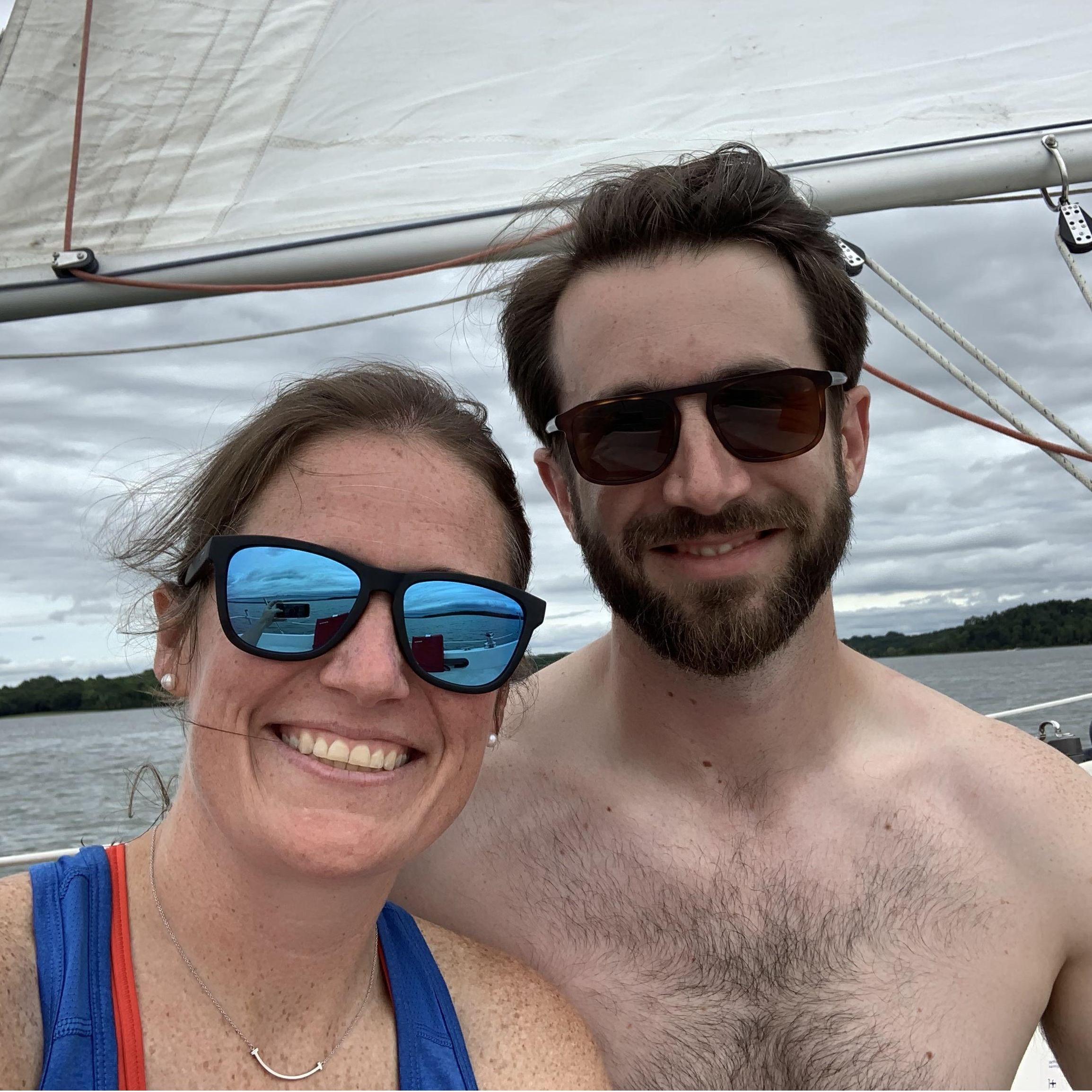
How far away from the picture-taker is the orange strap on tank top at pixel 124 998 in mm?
1377

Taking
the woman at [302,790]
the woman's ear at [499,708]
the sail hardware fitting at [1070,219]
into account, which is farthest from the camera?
the sail hardware fitting at [1070,219]

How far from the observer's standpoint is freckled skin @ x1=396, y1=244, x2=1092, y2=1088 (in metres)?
2.17

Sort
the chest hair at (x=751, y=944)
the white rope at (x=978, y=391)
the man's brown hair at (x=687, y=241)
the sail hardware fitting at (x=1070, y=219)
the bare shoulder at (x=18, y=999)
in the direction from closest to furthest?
the bare shoulder at (x=18, y=999) → the chest hair at (x=751, y=944) → the man's brown hair at (x=687, y=241) → the sail hardware fitting at (x=1070, y=219) → the white rope at (x=978, y=391)

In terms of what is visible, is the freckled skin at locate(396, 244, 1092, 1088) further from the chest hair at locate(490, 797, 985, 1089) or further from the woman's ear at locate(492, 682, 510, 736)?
the woman's ear at locate(492, 682, 510, 736)

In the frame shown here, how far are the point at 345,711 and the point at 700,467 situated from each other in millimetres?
958

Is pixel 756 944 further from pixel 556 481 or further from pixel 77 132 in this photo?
pixel 77 132

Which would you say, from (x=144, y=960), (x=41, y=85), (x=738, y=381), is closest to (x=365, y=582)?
(x=144, y=960)

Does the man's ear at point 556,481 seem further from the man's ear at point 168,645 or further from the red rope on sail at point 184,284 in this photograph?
the man's ear at point 168,645

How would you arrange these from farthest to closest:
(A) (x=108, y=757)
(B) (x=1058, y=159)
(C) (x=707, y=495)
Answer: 1. (A) (x=108, y=757)
2. (B) (x=1058, y=159)
3. (C) (x=707, y=495)

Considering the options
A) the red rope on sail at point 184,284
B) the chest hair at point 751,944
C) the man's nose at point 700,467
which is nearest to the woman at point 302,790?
the chest hair at point 751,944

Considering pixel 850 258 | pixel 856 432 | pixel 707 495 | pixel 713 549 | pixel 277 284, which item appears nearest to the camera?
pixel 707 495

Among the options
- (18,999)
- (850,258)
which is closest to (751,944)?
(18,999)

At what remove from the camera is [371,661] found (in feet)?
5.00

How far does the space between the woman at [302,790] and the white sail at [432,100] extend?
6.49 feet
